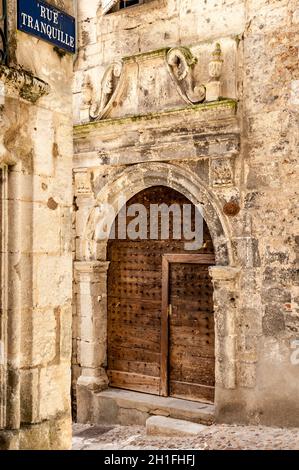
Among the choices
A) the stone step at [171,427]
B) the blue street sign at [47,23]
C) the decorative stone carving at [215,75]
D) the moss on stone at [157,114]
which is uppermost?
the decorative stone carving at [215,75]

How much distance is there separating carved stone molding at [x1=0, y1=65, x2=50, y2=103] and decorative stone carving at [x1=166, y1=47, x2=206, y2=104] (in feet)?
10.7

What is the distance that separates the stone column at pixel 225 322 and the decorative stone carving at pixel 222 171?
97 centimetres

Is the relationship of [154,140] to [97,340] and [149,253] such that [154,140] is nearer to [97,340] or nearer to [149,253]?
[149,253]

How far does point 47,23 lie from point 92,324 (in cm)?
455

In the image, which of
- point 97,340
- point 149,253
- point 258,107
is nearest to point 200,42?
point 258,107

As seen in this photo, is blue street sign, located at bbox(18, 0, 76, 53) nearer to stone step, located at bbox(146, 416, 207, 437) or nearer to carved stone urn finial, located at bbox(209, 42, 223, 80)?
carved stone urn finial, located at bbox(209, 42, 223, 80)

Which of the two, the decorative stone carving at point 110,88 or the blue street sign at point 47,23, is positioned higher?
the decorative stone carving at point 110,88

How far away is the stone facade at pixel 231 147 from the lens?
19.0 feet

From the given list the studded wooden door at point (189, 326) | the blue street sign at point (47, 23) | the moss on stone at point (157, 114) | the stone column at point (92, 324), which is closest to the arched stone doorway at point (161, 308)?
the studded wooden door at point (189, 326)

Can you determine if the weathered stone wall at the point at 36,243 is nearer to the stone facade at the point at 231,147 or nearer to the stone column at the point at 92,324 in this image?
the stone facade at the point at 231,147

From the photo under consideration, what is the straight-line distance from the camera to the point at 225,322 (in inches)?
239

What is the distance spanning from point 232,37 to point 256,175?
160 cm

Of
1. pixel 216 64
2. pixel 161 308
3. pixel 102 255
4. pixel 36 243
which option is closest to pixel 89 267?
pixel 102 255

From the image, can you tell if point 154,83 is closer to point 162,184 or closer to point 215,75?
point 215,75
